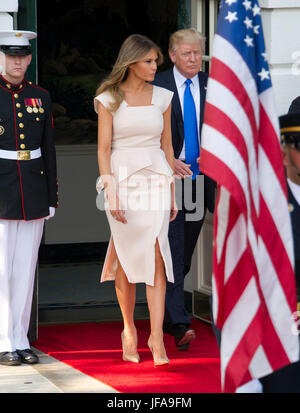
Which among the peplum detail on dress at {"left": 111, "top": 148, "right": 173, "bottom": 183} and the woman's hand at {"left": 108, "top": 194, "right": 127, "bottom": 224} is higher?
the peplum detail on dress at {"left": 111, "top": 148, "right": 173, "bottom": 183}

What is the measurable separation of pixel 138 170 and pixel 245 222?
2501 millimetres

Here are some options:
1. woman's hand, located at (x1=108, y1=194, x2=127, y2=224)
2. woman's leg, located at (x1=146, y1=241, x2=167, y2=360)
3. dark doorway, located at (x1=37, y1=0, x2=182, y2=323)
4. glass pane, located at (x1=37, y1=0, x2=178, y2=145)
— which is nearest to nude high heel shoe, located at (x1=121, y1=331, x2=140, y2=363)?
woman's leg, located at (x1=146, y1=241, x2=167, y2=360)

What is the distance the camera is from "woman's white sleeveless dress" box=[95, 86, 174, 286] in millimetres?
5676

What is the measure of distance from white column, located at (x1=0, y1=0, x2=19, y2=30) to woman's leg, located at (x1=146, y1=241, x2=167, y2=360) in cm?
157

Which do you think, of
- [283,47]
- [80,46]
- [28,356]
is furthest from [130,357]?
[80,46]

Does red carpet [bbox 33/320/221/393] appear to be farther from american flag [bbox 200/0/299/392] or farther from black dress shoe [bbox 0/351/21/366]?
american flag [bbox 200/0/299/392]

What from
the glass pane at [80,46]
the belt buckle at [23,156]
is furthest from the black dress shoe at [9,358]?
the glass pane at [80,46]

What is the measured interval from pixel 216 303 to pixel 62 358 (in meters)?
2.76

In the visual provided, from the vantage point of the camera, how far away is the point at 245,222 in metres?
3.22

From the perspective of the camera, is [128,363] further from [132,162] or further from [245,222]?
[245,222]

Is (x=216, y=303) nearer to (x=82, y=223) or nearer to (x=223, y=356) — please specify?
(x=223, y=356)

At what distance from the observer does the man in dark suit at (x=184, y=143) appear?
20.0 feet

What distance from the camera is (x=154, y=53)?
18.4 ft

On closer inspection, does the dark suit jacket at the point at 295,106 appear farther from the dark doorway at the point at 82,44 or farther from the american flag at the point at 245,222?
the dark doorway at the point at 82,44
